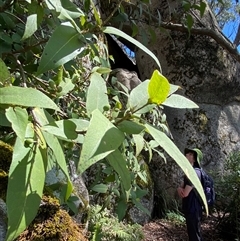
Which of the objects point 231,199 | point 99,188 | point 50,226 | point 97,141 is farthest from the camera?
point 231,199

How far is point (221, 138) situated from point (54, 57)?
20.7 ft

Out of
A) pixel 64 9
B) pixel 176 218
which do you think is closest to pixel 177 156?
pixel 64 9

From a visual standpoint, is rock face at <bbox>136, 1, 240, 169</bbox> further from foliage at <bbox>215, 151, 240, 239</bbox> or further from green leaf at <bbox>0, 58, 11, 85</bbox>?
green leaf at <bbox>0, 58, 11, 85</bbox>

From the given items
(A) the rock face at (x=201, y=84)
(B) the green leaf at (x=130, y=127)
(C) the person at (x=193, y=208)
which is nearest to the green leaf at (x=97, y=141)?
(B) the green leaf at (x=130, y=127)

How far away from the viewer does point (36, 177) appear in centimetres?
49

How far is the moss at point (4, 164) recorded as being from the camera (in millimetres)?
1080

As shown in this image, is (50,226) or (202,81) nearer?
(50,226)

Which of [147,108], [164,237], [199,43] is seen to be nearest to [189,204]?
[164,237]

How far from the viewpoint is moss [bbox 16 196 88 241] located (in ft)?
3.45

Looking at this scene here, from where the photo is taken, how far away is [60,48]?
0.60 metres

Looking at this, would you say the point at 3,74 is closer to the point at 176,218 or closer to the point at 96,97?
the point at 96,97

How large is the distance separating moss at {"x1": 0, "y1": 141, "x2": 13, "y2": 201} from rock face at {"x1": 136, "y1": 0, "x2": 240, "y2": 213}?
17.4 ft

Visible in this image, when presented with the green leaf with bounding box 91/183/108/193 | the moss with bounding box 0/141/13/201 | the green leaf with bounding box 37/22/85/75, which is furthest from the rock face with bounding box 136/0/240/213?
the green leaf with bounding box 37/22/85/75

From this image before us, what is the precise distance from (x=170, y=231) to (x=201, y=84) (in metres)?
2.71
